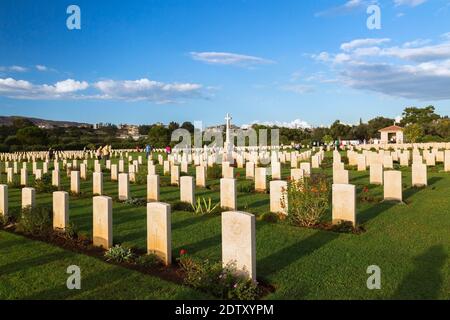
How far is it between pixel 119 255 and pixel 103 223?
113cm

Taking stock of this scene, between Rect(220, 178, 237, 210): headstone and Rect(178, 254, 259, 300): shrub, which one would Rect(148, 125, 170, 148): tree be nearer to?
Rect(220, 178, 237, 210): headstone

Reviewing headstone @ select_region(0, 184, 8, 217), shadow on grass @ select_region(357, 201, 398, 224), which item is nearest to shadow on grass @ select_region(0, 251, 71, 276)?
headstone @ select_region(0, 184, 8, 217)

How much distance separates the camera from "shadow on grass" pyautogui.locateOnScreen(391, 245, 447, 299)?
5.16 m

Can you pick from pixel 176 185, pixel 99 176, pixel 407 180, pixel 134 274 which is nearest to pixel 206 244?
pixel 134 274

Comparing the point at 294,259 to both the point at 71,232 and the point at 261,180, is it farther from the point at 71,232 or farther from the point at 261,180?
the point at 261,180

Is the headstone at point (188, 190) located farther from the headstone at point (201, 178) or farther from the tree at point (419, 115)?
the tree at point (419, 115)

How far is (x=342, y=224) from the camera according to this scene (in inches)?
353

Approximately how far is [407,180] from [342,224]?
986 cm

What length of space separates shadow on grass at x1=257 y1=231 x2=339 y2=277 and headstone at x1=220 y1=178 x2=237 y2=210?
3249 mm

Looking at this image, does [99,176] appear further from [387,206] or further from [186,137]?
[186,137]

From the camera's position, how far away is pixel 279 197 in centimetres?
1039

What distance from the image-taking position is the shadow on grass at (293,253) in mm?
6410

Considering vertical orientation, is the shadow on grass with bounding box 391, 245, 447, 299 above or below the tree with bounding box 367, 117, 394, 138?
below

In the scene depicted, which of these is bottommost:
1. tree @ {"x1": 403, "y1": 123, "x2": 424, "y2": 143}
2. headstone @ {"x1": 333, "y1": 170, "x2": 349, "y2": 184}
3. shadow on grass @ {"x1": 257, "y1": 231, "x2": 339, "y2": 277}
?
shadow on grass @ {"x1": 257, "y1": 231, "x2": 339, "y2": 277}
